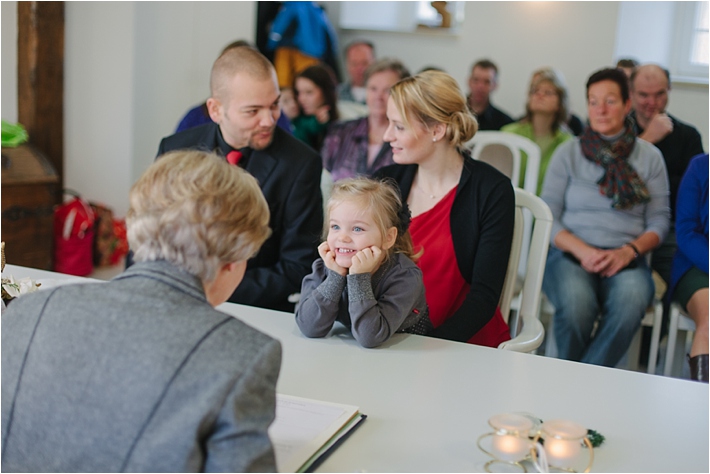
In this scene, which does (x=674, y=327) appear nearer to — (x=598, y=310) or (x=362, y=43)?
(x=598, y=310)

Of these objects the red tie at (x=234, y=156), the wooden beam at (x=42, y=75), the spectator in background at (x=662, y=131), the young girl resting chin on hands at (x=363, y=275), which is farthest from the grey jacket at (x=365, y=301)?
the wooden beam at (x=42, y=75)

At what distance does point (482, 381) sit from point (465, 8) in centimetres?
437

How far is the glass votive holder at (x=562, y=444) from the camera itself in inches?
42.2

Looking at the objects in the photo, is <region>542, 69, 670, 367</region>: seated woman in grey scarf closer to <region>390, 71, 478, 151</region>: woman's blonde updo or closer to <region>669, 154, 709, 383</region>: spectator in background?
<region>669, 154, 709, 383</region>: spectator in background

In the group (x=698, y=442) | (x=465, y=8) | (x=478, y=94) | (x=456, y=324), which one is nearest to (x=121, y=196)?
(x=478, y=94)

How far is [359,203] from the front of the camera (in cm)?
169

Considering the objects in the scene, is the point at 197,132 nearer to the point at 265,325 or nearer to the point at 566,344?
the point at 265,325

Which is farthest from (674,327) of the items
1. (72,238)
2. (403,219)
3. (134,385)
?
(72,238)

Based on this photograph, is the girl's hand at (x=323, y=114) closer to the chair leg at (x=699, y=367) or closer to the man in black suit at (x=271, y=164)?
the man in black suit at (x=271, y=164)

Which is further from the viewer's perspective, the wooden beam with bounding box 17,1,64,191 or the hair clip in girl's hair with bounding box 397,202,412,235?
the wooden beam with bounding box 17,1,64,191

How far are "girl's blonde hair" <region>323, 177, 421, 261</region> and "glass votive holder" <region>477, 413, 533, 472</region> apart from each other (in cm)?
64

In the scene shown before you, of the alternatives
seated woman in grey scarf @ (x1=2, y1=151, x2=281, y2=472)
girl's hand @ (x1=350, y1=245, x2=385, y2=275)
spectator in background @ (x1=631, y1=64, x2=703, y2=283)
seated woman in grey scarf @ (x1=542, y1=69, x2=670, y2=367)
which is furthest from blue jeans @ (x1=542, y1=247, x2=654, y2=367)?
seated woman in grey scarf @ (x1=2, y1=151, x2=281, y2=472)

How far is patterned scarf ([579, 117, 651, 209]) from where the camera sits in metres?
2.95

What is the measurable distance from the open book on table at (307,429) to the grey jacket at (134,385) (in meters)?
0.15
